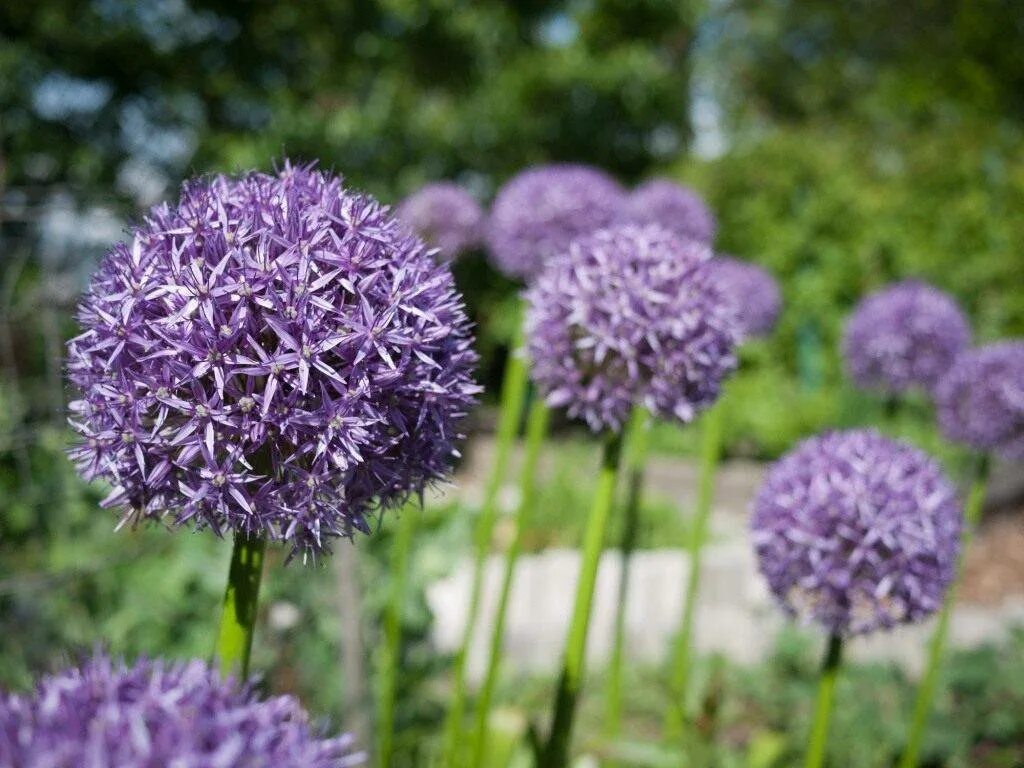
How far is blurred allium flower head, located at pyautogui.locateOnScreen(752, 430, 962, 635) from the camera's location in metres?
2.09

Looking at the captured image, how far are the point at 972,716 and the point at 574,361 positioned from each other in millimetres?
2619

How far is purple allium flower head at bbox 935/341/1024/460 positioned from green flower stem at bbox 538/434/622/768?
1649 mm

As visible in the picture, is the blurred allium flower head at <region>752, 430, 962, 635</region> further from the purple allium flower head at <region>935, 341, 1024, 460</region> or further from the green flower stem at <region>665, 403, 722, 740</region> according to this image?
the purple allium flower head at <region>935, 341, 1024, 460</region>

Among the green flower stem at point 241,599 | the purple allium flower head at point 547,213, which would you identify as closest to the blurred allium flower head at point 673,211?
the purple allium flower head at point 547,213

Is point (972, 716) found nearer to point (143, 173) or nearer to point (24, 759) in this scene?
point (24, 759)

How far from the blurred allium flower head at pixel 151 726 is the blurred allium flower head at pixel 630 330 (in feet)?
3.93

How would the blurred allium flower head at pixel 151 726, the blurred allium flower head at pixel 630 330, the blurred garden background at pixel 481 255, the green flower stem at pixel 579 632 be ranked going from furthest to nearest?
1. the blurred garden background at pixel 481 255
2. the blurred allium flower head at pixel 630 330
3. the green flower stem at pixel 579 632
4. the blurred allium flower head at pixel 151 726

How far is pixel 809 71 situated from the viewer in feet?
81.9

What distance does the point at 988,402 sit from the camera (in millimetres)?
3180

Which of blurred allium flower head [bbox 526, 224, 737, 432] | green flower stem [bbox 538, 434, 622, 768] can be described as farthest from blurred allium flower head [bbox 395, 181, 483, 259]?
green flower stem [bbox 538, 434, 622, 768]

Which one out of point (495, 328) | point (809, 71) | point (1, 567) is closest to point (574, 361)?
point (1, 567)

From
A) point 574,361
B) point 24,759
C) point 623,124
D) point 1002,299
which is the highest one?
point 623,124

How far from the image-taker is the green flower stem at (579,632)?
6.37 feet

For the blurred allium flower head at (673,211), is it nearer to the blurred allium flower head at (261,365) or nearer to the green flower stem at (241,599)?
the blurred allium flower head at (261,365)
